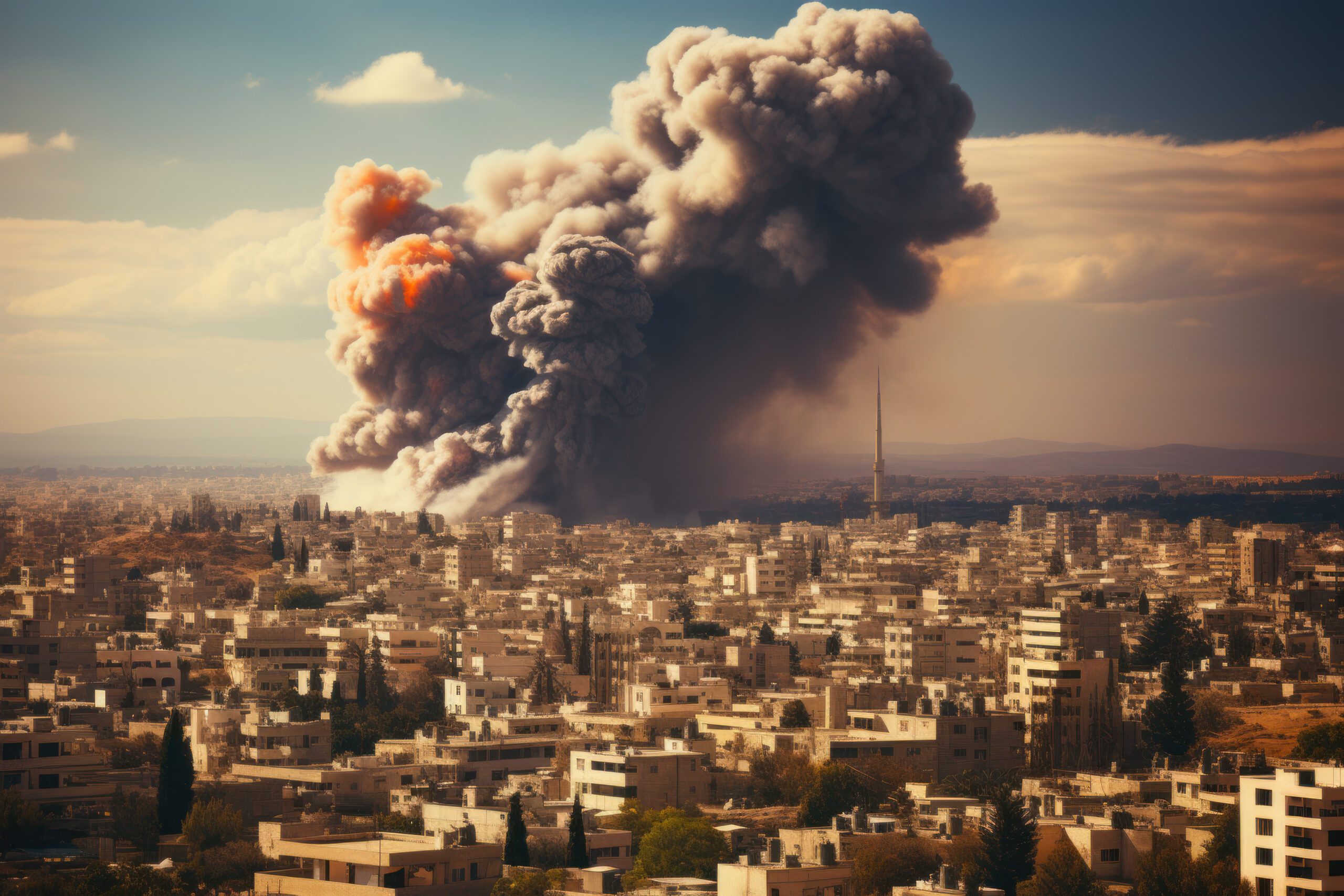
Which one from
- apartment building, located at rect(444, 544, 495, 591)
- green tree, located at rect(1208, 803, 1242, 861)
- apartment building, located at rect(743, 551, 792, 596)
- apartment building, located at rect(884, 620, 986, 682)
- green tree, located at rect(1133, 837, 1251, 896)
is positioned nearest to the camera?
green tree, located at rect(1133, 837, 1251, 896)

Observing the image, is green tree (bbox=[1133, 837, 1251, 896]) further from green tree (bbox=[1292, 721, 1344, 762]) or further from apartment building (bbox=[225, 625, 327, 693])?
apartment building (bbox=[225, 625, 327, 693])

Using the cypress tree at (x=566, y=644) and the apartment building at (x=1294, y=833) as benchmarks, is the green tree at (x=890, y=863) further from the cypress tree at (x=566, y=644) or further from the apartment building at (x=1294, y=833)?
the cypress tree at (x=566, y=644)

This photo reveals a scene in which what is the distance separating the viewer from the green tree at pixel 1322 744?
49812 millimetres

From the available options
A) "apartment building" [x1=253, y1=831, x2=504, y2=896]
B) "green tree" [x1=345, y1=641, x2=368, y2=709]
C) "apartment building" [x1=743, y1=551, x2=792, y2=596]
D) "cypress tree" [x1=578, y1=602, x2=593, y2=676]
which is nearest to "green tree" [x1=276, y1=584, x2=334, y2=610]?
"green tree" [x1=345, y1=641, x2=368, y2=709]

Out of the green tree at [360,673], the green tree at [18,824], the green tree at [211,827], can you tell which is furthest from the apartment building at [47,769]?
the green tree at [360,673]

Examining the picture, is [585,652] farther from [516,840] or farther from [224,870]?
[516,840]

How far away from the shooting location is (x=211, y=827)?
4309cm

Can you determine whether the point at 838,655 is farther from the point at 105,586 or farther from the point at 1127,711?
the point at 105,586

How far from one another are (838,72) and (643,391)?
16.7m

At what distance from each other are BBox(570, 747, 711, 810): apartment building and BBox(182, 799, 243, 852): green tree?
6575 millimetres

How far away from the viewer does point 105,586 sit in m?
93.9

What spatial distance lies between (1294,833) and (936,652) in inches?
1286

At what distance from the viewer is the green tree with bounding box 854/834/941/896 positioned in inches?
1451

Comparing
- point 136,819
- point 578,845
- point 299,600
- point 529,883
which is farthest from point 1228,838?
point 299,600
